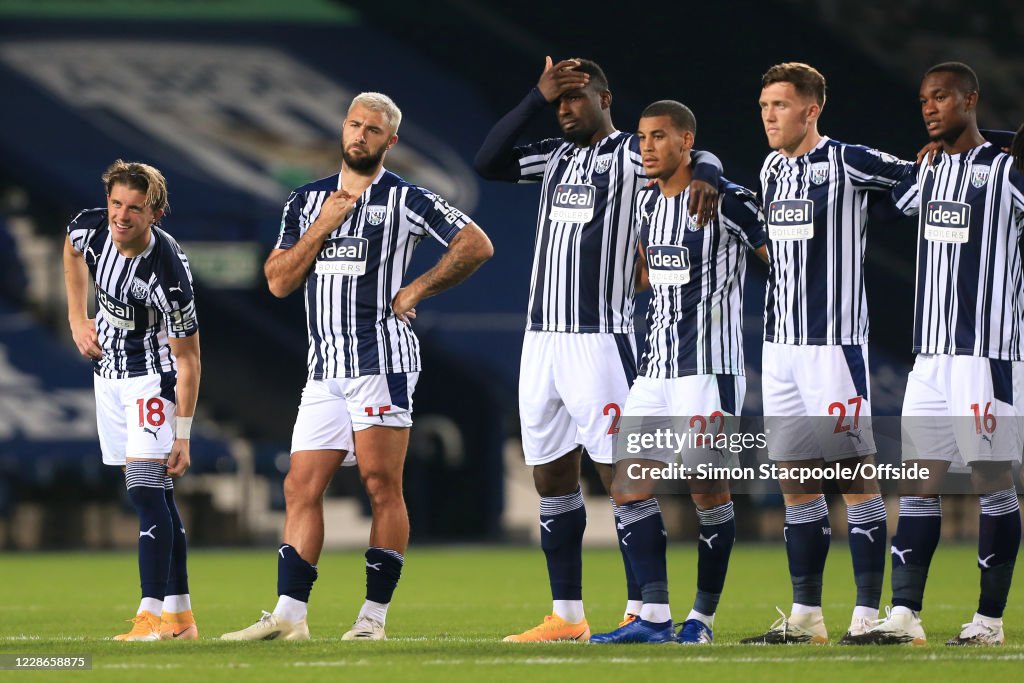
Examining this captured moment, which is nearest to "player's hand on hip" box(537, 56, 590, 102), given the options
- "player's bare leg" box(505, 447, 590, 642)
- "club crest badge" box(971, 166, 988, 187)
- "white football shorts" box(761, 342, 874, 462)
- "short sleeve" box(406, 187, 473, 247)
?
"short sleeve" box(406, 187, 473, 247)

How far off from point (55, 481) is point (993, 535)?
37.9 ft

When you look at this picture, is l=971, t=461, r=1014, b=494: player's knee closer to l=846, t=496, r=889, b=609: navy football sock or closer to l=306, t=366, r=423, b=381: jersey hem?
l=846, t=496, r=889, b=609: navy football sock

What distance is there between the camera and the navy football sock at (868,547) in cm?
597

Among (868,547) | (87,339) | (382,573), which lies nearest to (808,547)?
(868,547)

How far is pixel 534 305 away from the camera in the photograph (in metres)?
6.52

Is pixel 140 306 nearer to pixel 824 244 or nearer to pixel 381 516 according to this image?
pixel 381 516

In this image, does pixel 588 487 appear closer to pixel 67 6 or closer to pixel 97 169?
pixel 97 169

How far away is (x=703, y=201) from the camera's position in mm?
6172

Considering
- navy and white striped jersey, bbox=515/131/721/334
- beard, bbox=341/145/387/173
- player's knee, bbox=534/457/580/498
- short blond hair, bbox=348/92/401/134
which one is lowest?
player's knee, bbox=534/457/580/498

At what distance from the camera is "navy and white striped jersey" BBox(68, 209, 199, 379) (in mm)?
6527

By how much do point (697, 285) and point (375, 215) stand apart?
1297 mm

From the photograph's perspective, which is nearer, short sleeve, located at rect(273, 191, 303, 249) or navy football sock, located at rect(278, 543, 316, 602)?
navy football sock, located at rect(278, 543, 316, 602)

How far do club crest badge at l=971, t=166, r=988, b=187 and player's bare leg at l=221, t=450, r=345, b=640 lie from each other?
2630 millimetres

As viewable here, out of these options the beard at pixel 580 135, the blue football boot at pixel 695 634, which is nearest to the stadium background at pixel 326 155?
the beard at pixel 580 135
